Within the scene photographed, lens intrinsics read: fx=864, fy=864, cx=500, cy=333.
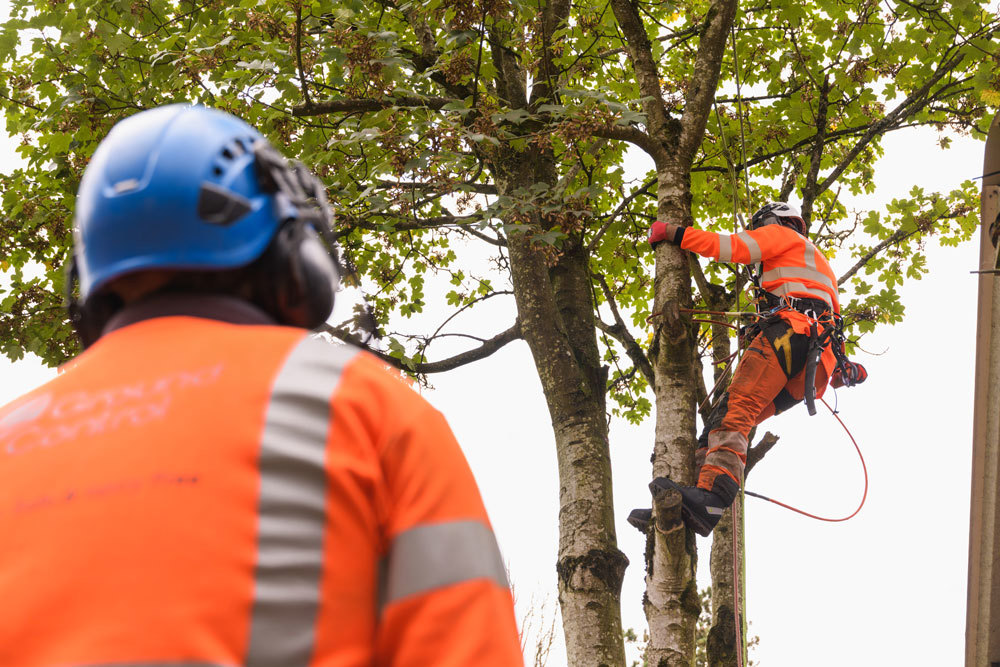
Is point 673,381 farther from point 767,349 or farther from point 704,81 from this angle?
point 704,81

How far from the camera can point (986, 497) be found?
3.26 m

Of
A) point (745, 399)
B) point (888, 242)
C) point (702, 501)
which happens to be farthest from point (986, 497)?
point (888, 242)

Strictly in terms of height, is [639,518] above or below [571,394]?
below

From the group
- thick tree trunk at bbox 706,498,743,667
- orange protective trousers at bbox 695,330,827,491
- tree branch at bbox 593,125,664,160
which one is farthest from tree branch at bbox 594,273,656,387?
tree branch at bbox 593,125,664,160

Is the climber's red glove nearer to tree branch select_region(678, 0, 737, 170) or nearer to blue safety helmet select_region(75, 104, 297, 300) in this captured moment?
tree branch select_region(678, 0, 737, 170)

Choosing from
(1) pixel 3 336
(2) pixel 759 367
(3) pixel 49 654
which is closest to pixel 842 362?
(2) pixel 759 367

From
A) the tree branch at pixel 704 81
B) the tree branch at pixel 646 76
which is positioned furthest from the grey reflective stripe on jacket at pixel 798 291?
the tree branch at pixel 646 76

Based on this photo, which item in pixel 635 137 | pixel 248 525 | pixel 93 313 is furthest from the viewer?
pixel 635 137

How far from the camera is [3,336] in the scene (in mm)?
7070

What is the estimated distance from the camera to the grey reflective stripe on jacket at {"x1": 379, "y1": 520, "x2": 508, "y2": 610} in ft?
3.23

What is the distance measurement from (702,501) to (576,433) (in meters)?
1.14

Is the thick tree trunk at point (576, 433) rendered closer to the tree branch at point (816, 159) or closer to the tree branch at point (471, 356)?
the tree branch at point (471, 356)

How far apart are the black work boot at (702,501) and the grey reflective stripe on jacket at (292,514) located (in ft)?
12.6

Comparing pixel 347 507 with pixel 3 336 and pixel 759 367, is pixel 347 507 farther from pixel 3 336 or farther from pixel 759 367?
pixel 3 336
